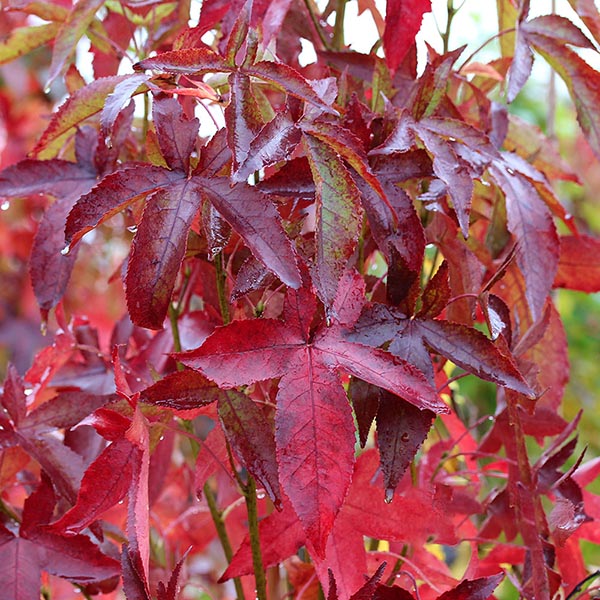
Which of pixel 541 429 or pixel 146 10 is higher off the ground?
pixel 146 10

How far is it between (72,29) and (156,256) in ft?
0.95

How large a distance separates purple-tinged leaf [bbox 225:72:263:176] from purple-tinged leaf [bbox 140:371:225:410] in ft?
0.43

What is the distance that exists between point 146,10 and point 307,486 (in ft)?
1.80

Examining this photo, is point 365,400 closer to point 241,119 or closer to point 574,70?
point 241,119

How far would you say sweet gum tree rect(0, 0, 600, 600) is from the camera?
19.1 inches

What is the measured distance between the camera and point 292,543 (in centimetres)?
62

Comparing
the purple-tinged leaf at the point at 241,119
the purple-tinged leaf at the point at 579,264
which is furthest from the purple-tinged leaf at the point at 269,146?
the purple-tinged leaf at the point at 579,264

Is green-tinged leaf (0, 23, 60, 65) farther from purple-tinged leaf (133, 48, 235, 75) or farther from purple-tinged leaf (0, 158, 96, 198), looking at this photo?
purple-tinged leaf (133, 48, 235, 75)

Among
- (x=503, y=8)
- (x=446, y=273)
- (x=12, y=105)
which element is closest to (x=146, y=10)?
(x=503, y=8)

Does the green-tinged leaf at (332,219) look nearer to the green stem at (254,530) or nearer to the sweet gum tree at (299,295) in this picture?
the sweet gum tree at (299,295)

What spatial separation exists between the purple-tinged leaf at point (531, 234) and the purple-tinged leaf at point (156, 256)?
0.80 ft

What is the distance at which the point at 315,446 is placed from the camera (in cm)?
48

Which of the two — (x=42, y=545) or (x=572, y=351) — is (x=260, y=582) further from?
(x=572, y=351)

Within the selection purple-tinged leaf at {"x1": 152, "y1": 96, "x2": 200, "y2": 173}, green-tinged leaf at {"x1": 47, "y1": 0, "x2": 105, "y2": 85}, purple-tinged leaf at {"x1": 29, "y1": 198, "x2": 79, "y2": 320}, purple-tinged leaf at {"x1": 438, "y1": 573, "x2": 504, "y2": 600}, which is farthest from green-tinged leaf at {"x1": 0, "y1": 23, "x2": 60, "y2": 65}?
purple-tinged leaf at {"x1": 438, "y1": 573, "x2": 504, "y2": 600}
